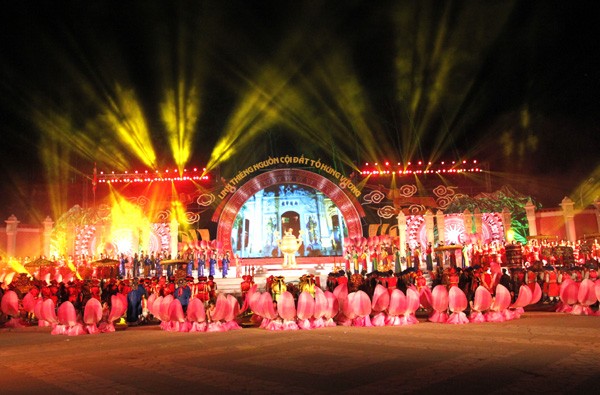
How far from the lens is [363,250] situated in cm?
1911

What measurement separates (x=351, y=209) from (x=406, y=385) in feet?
54.8

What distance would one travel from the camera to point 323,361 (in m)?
5.77

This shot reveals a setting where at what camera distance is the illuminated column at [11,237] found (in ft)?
63.3

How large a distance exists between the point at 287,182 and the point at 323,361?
16.5 m

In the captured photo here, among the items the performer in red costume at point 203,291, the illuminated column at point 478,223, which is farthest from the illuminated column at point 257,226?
the performer in red costume at point 203,291

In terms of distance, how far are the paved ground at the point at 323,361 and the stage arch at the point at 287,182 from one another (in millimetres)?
12447

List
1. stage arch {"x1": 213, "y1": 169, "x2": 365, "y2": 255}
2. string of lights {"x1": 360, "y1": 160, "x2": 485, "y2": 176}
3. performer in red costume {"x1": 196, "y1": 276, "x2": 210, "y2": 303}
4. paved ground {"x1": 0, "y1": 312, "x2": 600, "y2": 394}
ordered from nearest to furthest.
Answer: paved ground {"x1": 0, "y1": 312, "x2": 600, "y2": 394} < performer in red costume {"x1": 196, "y1": 276, "x2": 210, "y2": 303} < stage arch {"x1": 213, "y1": 169, "x2": 365, "y2": 255} < string of lights {"x1": 360, "y1": 160, "x2": 485, "y2": 176}

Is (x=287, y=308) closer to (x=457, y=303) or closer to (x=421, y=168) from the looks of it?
(x=457, y=303)

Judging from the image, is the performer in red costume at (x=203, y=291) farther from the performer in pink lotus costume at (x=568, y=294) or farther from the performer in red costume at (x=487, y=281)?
the performer in pink lotus costume at (x=568, y=294)

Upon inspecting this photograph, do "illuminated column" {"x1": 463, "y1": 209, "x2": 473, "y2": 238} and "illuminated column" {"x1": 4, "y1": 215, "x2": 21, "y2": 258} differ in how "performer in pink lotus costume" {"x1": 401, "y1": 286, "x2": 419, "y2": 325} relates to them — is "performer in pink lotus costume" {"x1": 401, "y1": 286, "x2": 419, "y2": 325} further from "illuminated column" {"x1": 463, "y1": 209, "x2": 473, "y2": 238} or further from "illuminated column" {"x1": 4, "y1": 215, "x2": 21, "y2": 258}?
"illuminated column" {"x1": 4, "y1": 215, "x2": 21, "y2": 258}

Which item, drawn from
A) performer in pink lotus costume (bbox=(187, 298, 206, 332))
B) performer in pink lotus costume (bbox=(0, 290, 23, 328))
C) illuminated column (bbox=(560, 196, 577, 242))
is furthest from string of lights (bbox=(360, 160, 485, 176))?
performer in pink lotus costume (bbox=(0, 290, 23, 328))

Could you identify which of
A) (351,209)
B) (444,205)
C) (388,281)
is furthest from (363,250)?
(388,281)

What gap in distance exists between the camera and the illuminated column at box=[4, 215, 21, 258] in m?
19.3

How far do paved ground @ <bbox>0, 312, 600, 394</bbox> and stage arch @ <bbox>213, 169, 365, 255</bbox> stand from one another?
40.8 ft
